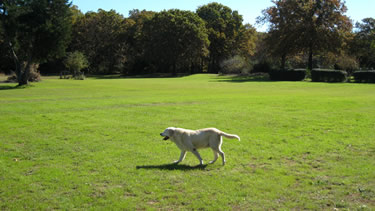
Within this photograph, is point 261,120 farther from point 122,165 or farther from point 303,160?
point 122,165

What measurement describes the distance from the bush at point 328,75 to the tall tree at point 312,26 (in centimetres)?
940

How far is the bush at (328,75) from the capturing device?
160 ft

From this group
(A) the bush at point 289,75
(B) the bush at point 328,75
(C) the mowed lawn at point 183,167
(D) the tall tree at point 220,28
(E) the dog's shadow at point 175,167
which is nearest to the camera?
(C) the mowed lawn at point 183,167

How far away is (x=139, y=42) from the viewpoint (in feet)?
289

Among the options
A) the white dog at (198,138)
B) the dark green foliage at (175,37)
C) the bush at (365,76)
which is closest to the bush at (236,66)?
the dark green foliage at (175,37)

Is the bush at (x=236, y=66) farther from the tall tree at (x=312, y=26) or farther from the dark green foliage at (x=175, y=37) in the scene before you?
the tall tree at (x=312, y=26)

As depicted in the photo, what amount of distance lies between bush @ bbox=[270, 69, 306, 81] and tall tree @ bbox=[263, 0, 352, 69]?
26.3ft

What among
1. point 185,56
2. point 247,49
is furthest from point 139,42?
point 247,49

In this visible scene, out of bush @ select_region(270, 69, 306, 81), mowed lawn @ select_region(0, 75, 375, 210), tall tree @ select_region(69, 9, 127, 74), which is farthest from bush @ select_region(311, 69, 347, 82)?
tall tree @ select_region(69, 9, 127, 74)

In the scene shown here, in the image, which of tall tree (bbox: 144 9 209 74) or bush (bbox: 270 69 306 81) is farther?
tall tree (bbox: 144 9 209 74)

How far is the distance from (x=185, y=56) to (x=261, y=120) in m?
65.7

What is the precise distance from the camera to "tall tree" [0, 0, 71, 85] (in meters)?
41.2

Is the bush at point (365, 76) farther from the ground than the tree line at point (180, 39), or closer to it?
closer to it

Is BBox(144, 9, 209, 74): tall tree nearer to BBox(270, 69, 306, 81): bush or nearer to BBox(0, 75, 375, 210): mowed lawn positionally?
BBox(270, 69, 306, 81): bush
